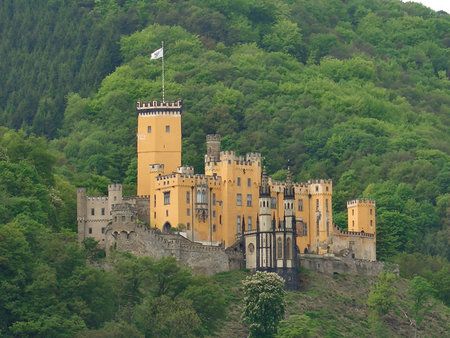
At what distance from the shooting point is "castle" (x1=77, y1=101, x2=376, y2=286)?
155875mm

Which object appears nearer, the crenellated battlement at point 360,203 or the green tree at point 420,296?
the green tree at point 420,296

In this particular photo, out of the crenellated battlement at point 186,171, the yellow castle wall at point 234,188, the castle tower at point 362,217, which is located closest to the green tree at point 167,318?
the yellow castle wall at point 234,188

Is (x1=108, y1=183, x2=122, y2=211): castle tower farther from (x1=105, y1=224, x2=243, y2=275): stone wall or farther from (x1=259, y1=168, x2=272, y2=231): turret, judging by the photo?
(x1=259, y1=168, x2=272, y2=231): turret

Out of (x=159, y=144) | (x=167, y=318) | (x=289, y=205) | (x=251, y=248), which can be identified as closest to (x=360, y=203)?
(x=289, y=205)

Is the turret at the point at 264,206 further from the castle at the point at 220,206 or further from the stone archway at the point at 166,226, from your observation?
the stone archway at the point at 166,226

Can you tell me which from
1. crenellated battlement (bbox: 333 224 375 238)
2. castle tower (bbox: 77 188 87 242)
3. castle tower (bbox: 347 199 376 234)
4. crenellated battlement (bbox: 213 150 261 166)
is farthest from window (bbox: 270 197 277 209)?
castle tower (bbox: 77 188 87 242)

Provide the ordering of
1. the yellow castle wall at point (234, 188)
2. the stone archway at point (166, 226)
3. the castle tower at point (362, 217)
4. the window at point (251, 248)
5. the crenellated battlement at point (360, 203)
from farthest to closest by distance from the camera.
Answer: the crenellated battlement at point (360, 203), the castle tower at point (362, 217), the yellow castle wall at point (234, 188), the stone archway at point (166, 226), the window at point (251, 248)

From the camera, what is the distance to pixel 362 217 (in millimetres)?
167125

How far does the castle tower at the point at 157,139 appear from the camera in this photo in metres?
163

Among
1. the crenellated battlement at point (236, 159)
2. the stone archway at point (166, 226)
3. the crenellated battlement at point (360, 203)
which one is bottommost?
the stone archway at point (166, 226)

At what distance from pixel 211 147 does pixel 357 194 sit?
1198 inches

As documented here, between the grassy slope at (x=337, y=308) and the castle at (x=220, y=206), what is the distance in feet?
6.77

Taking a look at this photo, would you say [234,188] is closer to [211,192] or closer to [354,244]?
[211,192]

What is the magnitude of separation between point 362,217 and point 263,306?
19595 mm
